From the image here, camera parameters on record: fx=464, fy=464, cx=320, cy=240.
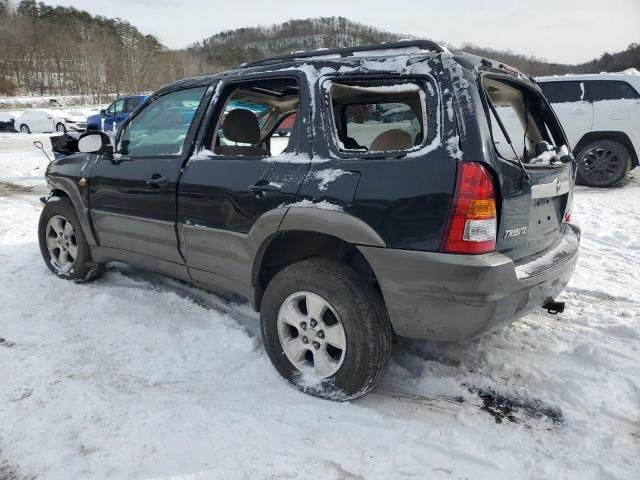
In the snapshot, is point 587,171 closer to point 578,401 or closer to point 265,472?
point 578,401

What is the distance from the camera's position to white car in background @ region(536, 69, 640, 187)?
24.8 ft

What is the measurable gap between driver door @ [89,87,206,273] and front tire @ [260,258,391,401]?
40.9 inches

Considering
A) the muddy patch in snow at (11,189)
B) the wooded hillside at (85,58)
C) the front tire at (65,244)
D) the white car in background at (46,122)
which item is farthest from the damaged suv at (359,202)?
the wooded hillside at (85,58)

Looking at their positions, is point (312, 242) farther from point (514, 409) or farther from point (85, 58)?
point (85, 58)

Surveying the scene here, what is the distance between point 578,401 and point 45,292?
3997mm

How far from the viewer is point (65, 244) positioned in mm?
4207

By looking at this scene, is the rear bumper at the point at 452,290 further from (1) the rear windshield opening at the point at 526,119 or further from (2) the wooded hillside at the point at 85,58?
(2) the wooded hillside at the point at 85,58

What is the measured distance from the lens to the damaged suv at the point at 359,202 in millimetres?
2102

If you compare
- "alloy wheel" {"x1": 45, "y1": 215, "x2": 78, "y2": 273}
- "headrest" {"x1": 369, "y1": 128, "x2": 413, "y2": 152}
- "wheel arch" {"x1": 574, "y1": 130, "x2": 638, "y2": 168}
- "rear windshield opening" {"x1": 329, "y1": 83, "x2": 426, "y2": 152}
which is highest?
"rear windshield opening" {"x1": 329, "y1": 83, "x2": 426, "y2": 152}

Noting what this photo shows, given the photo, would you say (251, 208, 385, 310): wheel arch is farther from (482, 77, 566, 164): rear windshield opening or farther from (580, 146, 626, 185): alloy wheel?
(580, 146, 626, 185): alloy wheel

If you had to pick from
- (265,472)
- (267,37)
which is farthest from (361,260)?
(267,37)

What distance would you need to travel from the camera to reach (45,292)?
3928 mm

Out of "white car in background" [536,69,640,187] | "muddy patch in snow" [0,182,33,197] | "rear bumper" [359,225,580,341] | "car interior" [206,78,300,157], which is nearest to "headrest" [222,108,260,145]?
"car interior" [206,78,300,157]

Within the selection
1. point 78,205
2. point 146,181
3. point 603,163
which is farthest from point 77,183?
point 603,163
